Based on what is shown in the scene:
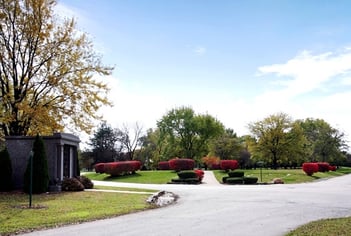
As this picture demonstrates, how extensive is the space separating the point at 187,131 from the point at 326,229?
6003cm

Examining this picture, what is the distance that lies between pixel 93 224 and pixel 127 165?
111ft

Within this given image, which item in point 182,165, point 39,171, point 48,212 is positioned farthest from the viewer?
point 182,165

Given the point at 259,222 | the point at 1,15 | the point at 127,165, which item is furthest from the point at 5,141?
the point at 127,165

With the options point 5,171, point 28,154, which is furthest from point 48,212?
point 28,154

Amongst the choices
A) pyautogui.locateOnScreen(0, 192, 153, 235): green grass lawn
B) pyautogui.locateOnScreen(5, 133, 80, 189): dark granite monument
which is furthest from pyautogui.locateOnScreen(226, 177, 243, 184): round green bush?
pyautogui.locateOnScreen(0, 192, 153, 235): green grass lawn

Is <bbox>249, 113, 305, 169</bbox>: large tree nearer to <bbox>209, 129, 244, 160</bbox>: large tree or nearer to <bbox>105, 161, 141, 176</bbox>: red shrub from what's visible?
<bbox>209, 129, 244, 160</bbox>: large tree

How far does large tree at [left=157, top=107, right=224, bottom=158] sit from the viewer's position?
69.2 m

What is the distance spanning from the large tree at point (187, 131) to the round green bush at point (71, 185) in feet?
151

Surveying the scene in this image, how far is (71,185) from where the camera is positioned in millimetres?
22781

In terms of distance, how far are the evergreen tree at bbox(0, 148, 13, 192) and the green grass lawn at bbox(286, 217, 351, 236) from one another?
56.5ft

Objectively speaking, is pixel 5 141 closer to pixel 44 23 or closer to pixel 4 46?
pixel 4 46

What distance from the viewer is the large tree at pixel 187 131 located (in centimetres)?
6925

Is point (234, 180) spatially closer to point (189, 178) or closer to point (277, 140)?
point (189, 178)

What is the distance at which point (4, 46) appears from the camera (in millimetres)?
24469
